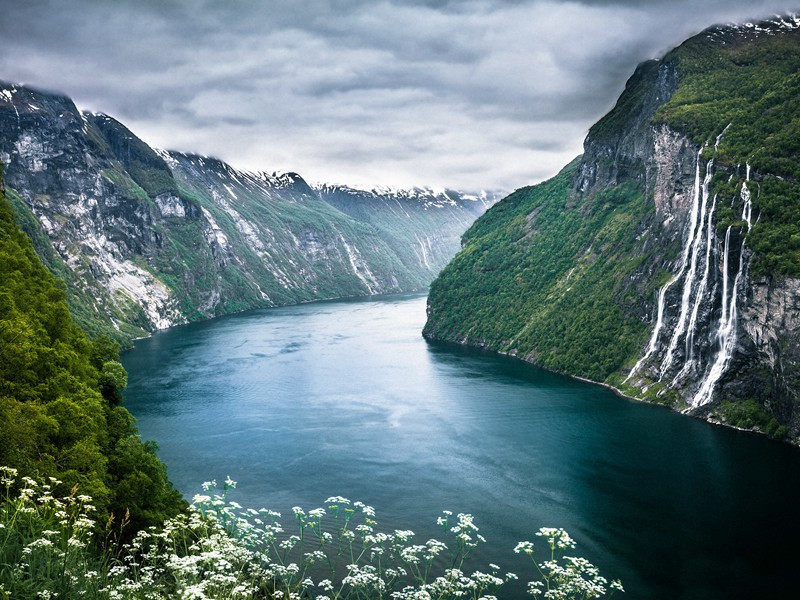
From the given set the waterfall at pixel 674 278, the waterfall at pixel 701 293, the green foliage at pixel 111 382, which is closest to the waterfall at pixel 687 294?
the waterfall at pixel 674 278

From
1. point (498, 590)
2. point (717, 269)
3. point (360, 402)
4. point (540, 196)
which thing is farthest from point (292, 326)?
point (498, 590)

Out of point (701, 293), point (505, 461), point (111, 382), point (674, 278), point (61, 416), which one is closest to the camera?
point (61, 416)

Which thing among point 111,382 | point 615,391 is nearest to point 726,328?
point 615,391

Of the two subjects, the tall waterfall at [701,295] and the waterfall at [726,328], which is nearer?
the waterfall at [726,328]

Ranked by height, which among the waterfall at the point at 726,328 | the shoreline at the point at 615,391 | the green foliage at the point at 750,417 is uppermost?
the waterfall at the point at 726,328

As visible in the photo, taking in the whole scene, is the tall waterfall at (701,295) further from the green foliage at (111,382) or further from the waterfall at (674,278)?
the green foliage at (111,382)

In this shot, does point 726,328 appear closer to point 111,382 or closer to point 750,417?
point 750,417
